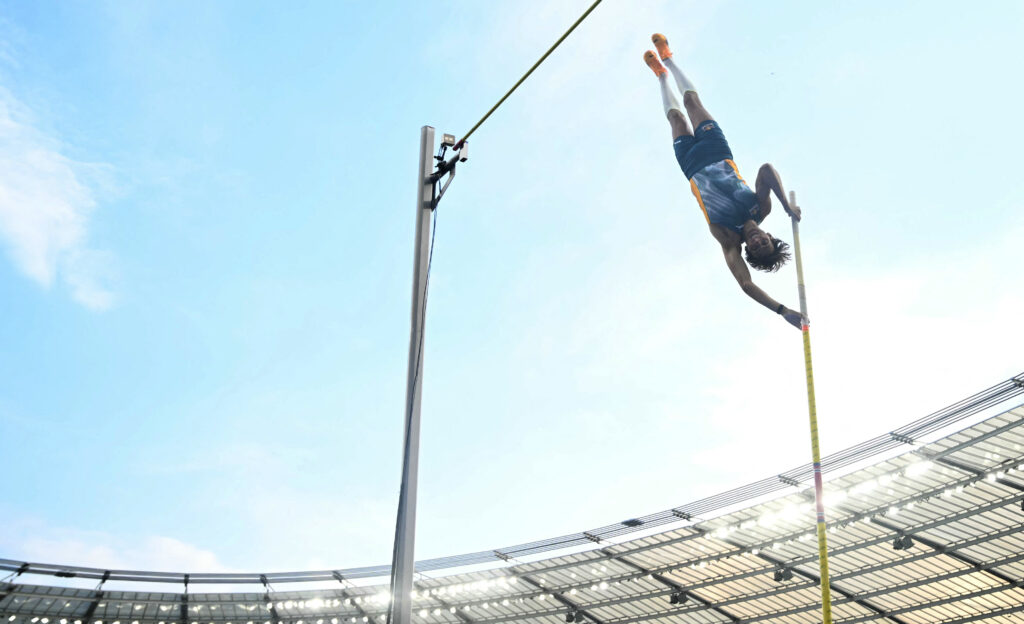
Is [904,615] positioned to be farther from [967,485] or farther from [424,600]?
[424,600]

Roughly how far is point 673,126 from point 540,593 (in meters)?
24.9

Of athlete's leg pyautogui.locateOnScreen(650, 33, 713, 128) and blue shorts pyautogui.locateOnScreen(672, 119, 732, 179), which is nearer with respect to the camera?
blue shorts pyautogui.locateOnScreen(672, 119, 732, 179)

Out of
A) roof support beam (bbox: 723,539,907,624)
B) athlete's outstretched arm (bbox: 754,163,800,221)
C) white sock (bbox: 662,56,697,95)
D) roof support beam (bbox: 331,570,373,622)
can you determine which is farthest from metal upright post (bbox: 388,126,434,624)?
roof support beam (bbox: 331,570,373,622)

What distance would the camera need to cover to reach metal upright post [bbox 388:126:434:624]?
549cm

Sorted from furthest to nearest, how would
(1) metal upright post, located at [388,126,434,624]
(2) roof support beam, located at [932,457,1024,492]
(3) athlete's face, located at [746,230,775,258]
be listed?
(2) roof support beam, located at [932,457,1024,492] → (3) athlete's face, located at [746,230,775,258] → (1) metal upright post, located at [388,126,434,624]

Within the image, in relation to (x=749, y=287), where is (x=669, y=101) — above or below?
above

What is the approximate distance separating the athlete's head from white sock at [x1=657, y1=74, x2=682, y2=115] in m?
1.51

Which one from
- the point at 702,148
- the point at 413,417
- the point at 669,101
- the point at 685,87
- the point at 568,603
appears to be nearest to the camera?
the point at 413,417

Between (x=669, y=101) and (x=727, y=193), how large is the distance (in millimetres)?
1233

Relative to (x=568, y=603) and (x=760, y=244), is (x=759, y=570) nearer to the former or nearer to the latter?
(x=568, y=603)

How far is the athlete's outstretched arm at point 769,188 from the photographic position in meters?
6.81

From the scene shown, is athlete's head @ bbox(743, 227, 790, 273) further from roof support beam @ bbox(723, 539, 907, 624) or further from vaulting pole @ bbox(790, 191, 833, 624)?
roof support beam @ bbox(723, 539, 907, 624)

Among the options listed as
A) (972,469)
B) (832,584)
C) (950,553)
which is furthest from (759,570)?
(972,469)

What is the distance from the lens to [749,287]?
6938 millimetres
